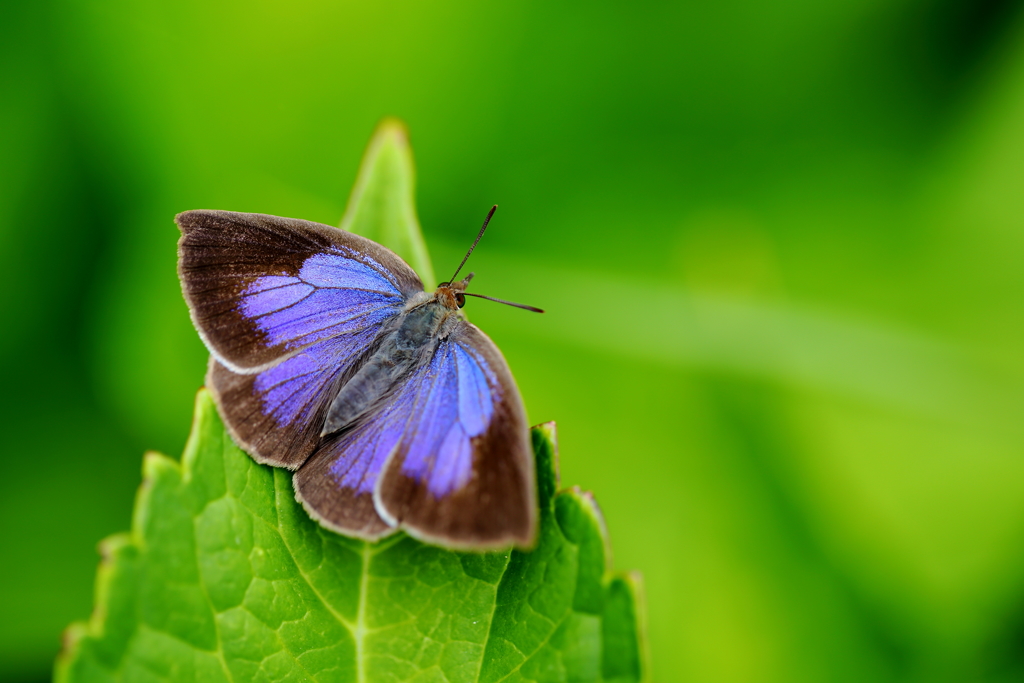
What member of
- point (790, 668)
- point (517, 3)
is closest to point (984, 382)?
point (790, 668)

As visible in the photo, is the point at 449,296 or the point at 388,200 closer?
the point at 388,200

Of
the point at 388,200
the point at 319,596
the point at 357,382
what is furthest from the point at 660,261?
the point at 319,596

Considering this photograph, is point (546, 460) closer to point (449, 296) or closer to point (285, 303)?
point (449, 296)

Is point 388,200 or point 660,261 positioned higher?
point 660,261

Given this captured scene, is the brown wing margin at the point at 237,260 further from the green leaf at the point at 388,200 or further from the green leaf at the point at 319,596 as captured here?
the green leaf at the point at 319,596

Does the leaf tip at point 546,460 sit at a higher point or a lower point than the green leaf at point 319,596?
higher

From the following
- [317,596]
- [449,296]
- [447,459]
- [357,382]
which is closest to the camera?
[317,596]

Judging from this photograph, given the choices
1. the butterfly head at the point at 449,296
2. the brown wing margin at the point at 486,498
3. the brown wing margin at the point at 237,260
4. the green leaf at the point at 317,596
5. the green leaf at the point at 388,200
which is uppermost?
the green leaf at the point at 388,200

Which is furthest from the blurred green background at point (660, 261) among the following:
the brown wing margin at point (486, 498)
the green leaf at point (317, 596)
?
the green leaf at point (317, 596)
